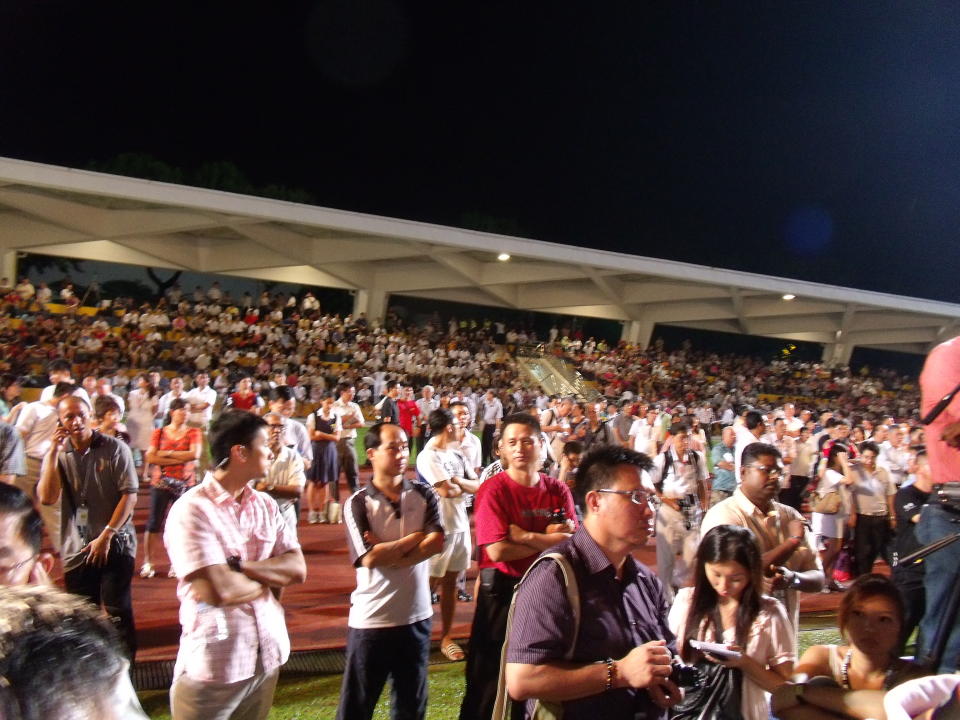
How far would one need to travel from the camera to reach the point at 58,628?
0.88m

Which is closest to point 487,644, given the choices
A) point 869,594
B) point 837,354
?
point 869,594

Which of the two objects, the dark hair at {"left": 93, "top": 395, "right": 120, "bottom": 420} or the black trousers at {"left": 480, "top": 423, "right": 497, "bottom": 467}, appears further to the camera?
the black trousers at {"left": 480, "top": 423, "right": 497, "bottom": 467}

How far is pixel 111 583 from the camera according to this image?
3.87m

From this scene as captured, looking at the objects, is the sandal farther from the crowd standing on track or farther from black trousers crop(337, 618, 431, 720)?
black trousers crop(337, 618, 431, 720)

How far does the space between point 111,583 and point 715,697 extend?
10.5ft

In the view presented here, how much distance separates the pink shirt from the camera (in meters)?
2.45

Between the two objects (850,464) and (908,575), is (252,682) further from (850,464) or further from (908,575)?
(850,464)

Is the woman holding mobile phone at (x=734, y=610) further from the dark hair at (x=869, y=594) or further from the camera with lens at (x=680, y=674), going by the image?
the camera with lens at (x=680, y=674)

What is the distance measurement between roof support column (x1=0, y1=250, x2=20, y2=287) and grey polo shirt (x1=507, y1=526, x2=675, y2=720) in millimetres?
23771

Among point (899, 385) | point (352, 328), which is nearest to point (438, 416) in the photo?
point (352, 328)

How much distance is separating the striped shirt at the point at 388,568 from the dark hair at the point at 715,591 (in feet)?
3.95

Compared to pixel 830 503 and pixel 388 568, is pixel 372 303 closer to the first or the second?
pixel 830 503

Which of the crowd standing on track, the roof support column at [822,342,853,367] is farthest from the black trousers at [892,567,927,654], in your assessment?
the roof support column at [822,342,853,367]

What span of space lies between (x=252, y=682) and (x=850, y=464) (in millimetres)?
6763
